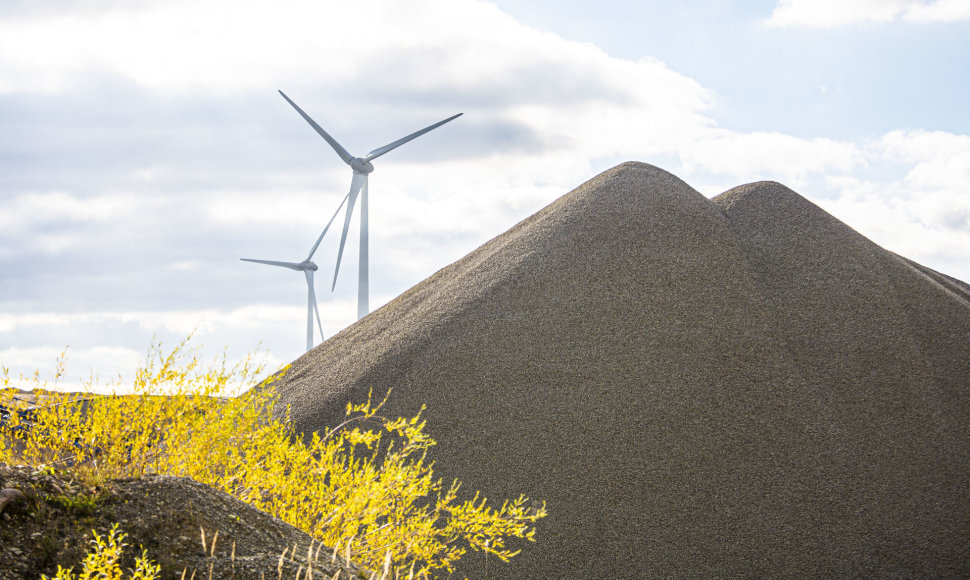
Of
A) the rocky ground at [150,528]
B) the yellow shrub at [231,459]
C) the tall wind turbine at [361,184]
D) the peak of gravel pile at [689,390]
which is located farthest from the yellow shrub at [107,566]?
the tall wind turbine at [361,184]

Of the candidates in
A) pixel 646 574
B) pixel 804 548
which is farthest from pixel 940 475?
pixel 646 574

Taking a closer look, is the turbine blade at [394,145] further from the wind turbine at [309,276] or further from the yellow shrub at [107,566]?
Answer: the yellow shrub at [107,566]

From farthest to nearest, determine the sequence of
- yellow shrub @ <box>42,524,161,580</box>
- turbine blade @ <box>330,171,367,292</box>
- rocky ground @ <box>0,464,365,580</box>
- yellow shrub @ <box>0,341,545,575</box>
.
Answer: turbine blade @ <box>330,171,367,292</box>, yellow shrub @ <box>0,341,545,575</box>, rocky ground @ <box>0,464,365,580</box>, yellow shrub @ <box>42,524,161,580</box>

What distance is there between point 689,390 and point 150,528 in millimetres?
6404

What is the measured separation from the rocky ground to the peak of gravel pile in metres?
3.91

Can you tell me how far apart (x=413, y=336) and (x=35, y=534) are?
635 cm

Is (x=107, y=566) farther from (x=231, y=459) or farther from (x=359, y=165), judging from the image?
(x=359, y=165)

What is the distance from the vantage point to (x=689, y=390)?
8.33 m

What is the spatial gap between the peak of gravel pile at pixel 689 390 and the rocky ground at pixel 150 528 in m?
3.91

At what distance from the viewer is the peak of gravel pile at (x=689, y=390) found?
738 cm

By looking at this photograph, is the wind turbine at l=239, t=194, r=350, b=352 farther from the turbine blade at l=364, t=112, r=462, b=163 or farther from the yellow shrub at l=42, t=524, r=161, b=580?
the yellow shrub at l=42, t=524, r=161, b=580

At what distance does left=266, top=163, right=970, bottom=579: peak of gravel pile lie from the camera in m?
7.38

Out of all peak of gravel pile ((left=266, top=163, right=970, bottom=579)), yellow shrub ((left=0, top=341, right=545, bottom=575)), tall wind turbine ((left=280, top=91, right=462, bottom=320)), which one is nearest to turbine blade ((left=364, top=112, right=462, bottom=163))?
tall wind turbine ((left=280, top=91, right=462, bottom=320))

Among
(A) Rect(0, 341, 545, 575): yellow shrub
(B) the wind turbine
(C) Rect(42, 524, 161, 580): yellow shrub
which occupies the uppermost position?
(B) the wind turbine
